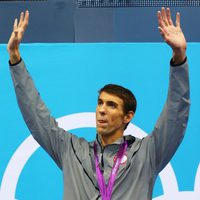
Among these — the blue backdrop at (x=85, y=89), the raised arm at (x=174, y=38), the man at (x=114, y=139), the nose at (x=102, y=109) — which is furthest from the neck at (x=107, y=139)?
the blue backdrop at (x=85, y=89)

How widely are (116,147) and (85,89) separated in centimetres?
99

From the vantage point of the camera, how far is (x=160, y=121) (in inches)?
77.9

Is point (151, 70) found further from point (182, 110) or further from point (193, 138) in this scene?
point (182, 110)

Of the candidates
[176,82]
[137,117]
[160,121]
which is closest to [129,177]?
[160,121]

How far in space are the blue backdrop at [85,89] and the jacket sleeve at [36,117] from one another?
86 centimetres

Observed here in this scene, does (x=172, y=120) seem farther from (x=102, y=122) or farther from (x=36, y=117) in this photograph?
(x=36, y=117)

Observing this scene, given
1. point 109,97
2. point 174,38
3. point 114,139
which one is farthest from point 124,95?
point 174,38

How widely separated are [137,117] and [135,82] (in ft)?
0.66

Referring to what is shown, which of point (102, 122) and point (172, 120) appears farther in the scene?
point (102, 122)

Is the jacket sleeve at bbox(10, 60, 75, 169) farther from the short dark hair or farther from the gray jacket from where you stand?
the short dark hair

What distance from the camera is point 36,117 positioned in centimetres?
Result: 204

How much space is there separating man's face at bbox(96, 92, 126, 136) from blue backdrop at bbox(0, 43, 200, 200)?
87 cm

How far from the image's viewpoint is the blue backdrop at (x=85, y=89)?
294 cm

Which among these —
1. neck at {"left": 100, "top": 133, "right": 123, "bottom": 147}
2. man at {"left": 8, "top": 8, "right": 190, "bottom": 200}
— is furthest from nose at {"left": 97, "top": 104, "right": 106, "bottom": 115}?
neck at {"left": 100, "top": 133, "right": 123, "bottom": 147}
